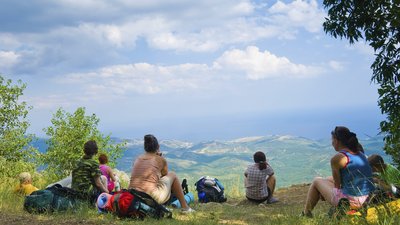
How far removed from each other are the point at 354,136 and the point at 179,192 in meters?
3.38

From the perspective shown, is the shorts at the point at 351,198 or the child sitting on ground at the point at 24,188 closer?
the shorts at the point at 351,198

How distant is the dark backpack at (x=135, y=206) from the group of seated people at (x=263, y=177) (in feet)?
2.63

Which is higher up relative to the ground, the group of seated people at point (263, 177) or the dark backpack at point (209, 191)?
the group of seated people at point (263, 177)

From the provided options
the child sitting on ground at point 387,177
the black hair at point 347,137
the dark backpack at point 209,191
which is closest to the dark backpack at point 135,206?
the black hair at point 347,137

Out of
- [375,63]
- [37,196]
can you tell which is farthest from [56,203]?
[375,63]

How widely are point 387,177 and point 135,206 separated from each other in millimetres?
3555

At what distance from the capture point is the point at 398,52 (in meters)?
10.7

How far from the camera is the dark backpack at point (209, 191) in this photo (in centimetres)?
1164

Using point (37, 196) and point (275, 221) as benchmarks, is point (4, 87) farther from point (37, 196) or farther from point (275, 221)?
point (275, 221)

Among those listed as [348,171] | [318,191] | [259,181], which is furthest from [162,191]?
[259,181]

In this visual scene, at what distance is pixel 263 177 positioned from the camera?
10922mm

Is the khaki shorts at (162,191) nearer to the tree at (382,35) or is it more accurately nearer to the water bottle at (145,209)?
the water bottle at (145,209)

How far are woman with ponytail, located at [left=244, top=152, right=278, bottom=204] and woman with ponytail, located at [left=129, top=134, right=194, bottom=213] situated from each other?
3.26m

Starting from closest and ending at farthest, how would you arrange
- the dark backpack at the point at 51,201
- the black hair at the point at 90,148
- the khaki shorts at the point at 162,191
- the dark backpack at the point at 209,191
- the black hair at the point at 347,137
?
the black hair at the point at 347,137
the dark backpack at the point at 51,201
the khaki shorts at the point at 162,191
the black hair at the point at 90,148
the dark backpack at the point at 209,191
